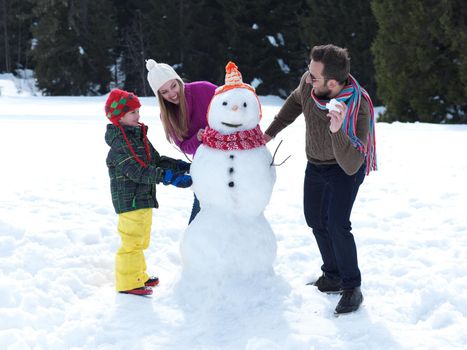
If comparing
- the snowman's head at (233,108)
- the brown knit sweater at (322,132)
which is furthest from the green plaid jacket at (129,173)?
the brown knit sweater at (322,132)

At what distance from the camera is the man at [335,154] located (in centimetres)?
311

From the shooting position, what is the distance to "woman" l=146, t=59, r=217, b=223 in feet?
12.8

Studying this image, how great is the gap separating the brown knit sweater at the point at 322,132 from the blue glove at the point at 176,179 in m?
0.67

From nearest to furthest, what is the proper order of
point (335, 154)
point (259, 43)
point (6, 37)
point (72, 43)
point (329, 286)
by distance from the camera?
point (335, 154), point (329, 286), point (259, 43), point (72, 43), point (6, 37)

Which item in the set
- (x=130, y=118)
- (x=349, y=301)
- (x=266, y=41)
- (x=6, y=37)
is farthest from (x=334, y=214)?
(x=6, y=37)

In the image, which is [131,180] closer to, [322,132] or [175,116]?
[175,116]

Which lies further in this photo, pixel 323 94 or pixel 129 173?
pixel 129 173

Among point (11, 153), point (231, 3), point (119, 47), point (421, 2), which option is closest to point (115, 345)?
point (11, 153)

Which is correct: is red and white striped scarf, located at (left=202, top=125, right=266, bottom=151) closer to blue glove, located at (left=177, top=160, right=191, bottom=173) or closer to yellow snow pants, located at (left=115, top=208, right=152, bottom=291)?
blue glove, located at (left=177, top=160, right=191, bottom=173)

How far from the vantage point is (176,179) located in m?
3.64

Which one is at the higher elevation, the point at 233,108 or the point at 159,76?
the point at 159,76

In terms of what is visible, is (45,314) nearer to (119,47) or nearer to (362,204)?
(362,204)

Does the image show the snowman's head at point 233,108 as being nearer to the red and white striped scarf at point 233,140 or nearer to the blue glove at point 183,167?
the red and white striped scarf at point 233,140

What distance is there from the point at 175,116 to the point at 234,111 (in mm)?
598
